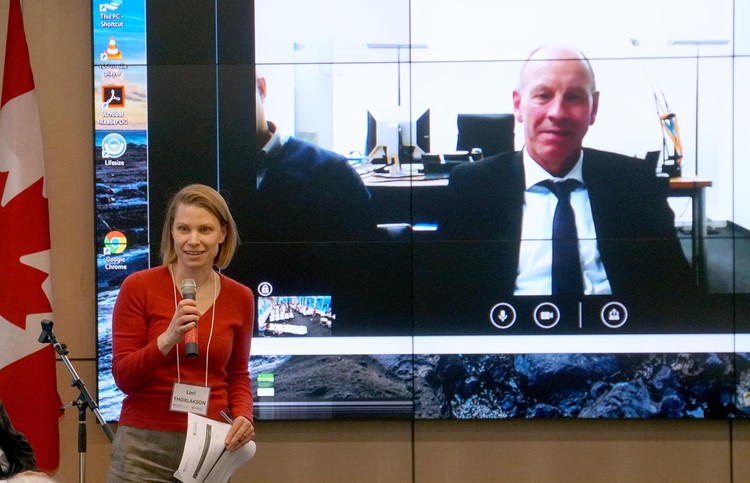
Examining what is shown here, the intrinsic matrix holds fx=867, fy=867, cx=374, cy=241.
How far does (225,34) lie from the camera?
4551mm

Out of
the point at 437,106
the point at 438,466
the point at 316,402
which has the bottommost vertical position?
the point at 438,466

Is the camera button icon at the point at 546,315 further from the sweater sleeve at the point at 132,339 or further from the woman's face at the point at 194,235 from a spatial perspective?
the sweater sleeve at the point at 132,339

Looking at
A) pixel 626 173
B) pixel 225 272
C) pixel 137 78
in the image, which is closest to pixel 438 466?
pixel 225 272

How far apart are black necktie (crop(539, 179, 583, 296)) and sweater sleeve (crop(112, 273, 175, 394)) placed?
2650 mm

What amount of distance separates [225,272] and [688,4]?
2.80 m

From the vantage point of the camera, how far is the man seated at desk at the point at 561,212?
14.8 feet

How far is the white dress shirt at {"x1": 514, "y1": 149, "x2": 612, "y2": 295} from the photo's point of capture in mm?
4520

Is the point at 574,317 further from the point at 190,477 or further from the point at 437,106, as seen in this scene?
the point at 190,477

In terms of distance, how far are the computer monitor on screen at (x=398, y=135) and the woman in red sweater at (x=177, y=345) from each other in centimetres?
213

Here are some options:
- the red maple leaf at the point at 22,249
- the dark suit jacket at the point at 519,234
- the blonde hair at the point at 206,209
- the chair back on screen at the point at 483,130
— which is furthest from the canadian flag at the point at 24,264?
the blonde hair at the point at 206,209

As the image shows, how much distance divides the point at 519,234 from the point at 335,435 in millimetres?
1440

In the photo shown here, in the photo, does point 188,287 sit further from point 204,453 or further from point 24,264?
point 24,264

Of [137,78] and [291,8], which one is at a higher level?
[291,8]

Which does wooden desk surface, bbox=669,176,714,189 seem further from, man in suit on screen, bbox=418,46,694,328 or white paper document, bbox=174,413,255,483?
white paper document, bbox=174,413,255,483
